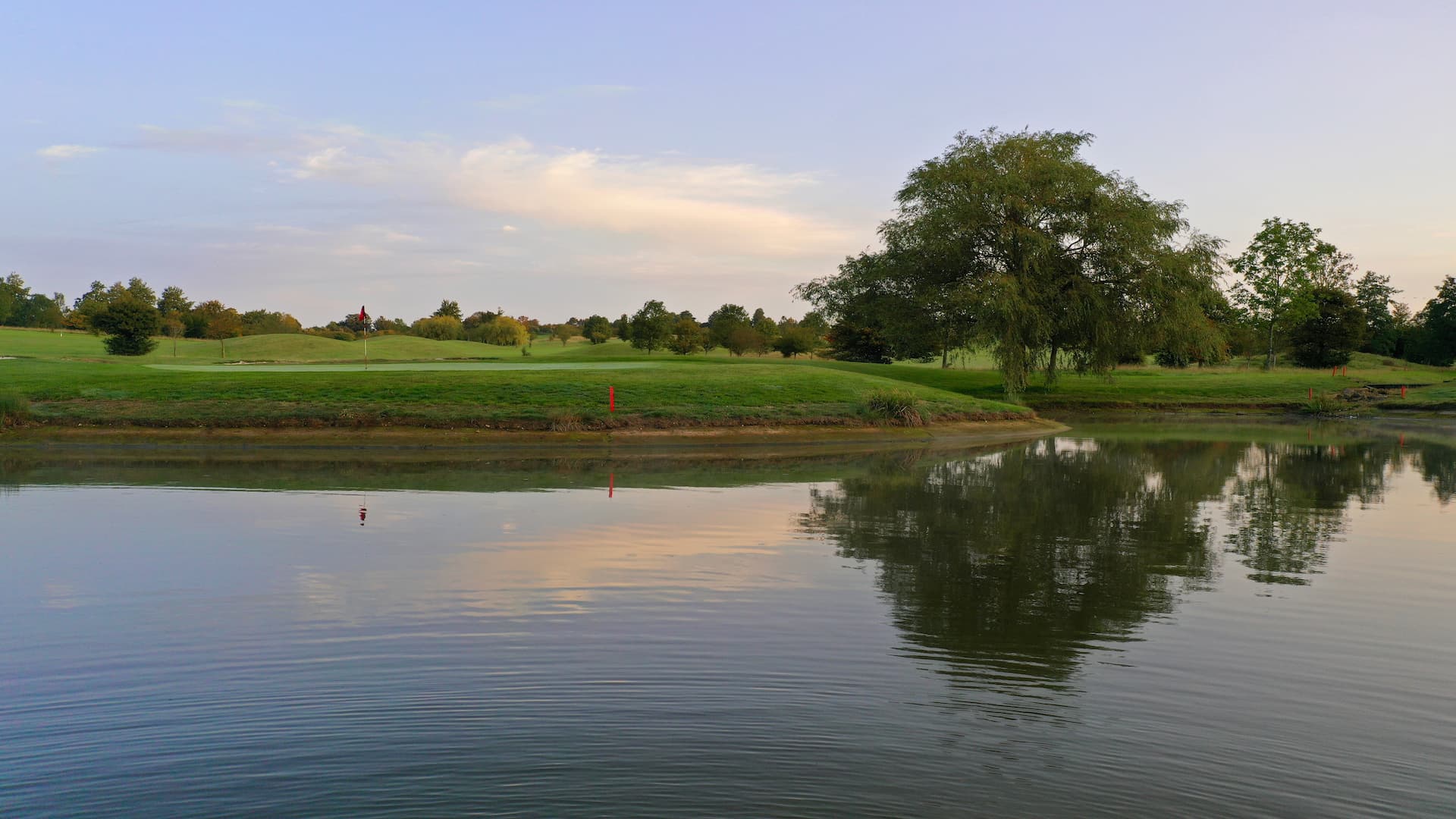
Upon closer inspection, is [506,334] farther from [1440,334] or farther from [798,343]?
[1440,334]

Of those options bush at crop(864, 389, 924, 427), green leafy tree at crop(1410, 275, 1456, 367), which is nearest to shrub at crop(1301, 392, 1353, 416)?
bush at crop(864, 389, 924, 427)

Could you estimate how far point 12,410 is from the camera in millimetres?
26594

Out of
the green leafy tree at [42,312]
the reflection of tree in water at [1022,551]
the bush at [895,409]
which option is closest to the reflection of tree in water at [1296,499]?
the reflection of tree in water at [1022,551]

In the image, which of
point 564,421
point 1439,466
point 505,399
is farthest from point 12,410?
point 1439,466

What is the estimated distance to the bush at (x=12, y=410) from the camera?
26.4m

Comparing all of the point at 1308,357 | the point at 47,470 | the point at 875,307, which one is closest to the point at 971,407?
the point at 875,307

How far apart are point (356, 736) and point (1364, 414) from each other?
166ft

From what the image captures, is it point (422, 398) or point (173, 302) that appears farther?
point (173, 302)

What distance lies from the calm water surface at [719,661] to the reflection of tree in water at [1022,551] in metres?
0.07

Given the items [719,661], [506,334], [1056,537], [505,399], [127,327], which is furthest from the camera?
[506,334]

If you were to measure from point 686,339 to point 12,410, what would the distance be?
5675 cm

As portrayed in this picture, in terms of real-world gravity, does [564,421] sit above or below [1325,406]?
below

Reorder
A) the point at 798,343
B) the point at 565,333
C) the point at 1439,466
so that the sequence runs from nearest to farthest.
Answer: the point at 1439,466 < the point at 798,343 < the point at 565,333

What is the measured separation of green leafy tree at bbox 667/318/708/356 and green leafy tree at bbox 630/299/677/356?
0.56 metres
